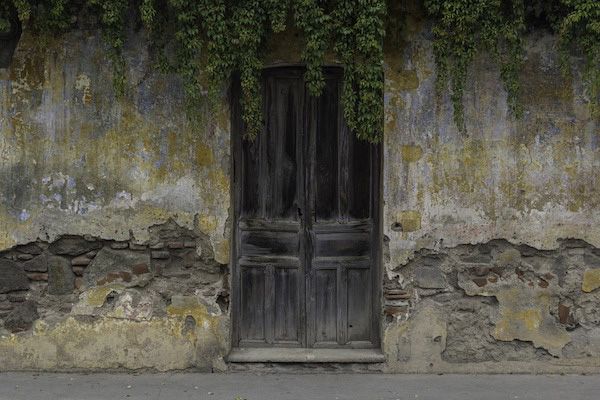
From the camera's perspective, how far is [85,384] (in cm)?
598

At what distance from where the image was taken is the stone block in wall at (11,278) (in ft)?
20.5

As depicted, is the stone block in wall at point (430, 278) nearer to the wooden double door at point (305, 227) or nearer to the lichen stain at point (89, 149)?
the wooden double door at point (305, 227)

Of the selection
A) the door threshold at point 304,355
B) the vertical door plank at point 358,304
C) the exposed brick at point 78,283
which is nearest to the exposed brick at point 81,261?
the exposed brick at point 78,283

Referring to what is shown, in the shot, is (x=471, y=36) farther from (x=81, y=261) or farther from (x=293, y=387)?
(x=81, y=261)

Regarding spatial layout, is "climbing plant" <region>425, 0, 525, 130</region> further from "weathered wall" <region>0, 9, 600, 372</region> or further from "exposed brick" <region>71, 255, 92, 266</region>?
"exposed brick" <region>71, 255, 92, 266</region>

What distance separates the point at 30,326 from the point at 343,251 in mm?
2672

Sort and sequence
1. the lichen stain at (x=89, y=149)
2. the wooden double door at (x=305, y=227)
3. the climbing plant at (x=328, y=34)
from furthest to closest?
the wooden double door at (x=305, y=227) → the lichen stain at (x=89, y=149) → the climbing plant at (x=328, y=34)

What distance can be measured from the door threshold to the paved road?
0.13 m

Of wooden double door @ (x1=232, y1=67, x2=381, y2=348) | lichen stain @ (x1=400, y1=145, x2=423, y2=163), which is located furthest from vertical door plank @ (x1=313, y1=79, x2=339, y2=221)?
lichen stain @ (x1=400, y1=145, x2=423, y2=163)

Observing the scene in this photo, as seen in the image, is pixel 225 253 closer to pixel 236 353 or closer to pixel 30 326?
pixel 236 353

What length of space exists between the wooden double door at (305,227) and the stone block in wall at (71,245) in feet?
4.06

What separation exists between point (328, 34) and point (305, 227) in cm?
172

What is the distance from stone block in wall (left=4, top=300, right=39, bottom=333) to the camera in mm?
6238

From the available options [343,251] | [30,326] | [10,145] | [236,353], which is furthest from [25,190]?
[343,251]
